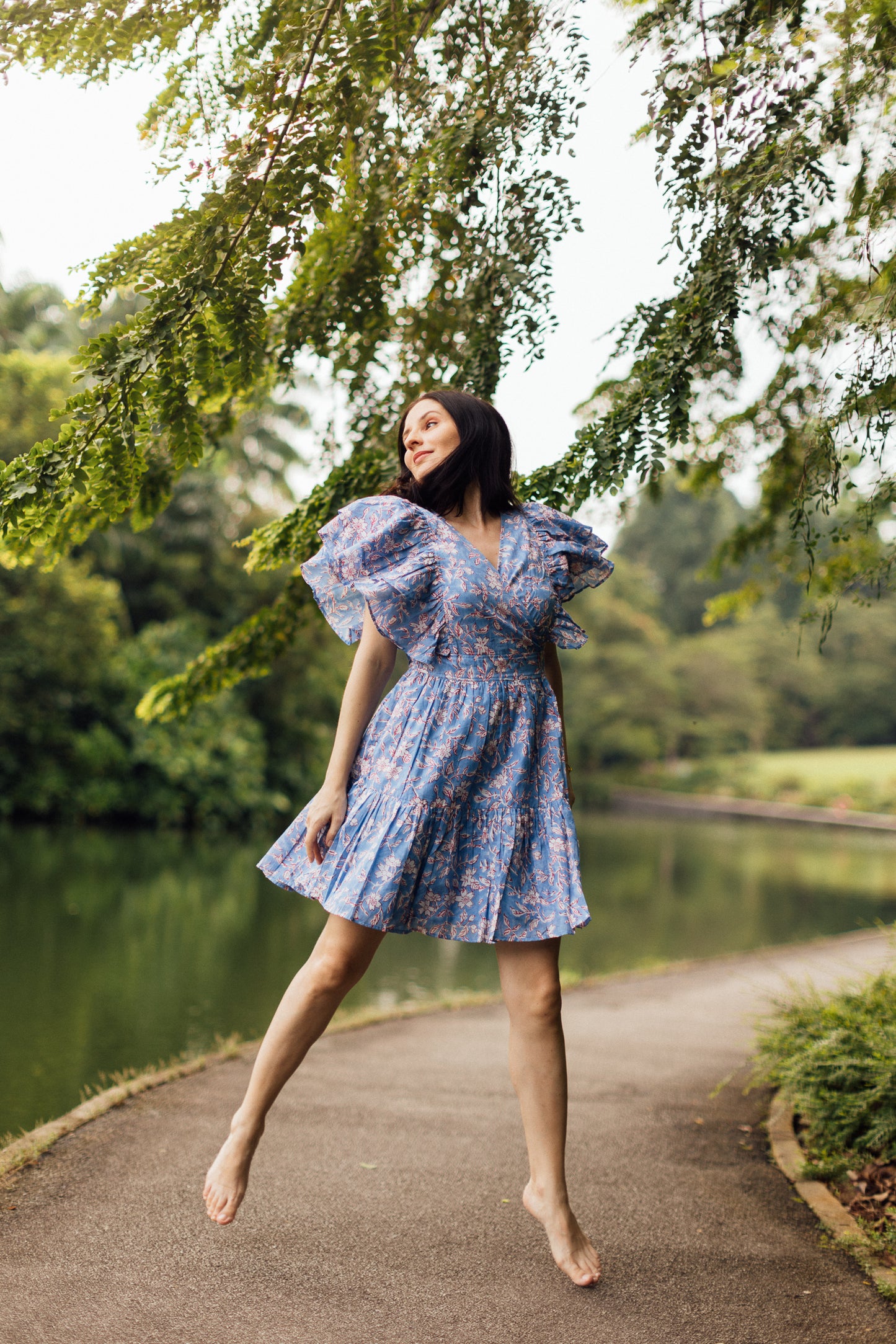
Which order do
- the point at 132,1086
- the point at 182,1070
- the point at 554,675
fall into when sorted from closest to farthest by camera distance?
the point at 554,675 → the point at 132,1086 → the point at 182,1070

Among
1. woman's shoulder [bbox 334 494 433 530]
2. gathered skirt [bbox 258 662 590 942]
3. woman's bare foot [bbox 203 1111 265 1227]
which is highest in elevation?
woman's shoulder [bbox 334 494 433 530]

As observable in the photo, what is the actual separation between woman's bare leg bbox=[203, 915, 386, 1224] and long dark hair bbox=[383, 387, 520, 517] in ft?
3.39

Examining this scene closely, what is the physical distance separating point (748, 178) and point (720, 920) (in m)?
11.7

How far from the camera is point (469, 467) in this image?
269 cm

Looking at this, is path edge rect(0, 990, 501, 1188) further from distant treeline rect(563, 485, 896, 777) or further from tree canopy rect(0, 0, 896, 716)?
distant treeline rect(563, 485, 896, 777)

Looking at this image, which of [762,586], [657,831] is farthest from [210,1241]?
[657,831]

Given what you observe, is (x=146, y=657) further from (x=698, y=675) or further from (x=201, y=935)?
(x=698, y=675)

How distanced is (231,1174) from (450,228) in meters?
3.10

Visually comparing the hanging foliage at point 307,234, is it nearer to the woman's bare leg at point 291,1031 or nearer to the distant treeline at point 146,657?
the woman's bare leg at point 291,1031

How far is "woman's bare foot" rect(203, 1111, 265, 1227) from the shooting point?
2.40m

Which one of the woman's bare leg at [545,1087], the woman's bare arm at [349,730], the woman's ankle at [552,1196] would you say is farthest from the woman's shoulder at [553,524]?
the woman's ankle at [552,1196]

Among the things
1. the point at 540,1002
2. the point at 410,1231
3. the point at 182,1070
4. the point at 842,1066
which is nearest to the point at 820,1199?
the point at 842,1066

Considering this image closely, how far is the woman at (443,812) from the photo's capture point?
8.02ft

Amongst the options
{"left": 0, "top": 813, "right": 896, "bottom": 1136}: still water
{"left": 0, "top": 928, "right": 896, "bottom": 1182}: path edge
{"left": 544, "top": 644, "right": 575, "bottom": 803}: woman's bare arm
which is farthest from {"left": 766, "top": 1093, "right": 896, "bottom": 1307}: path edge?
{"left": 0, "top": 813, "right": 896, "bottom": 1136}: still water
